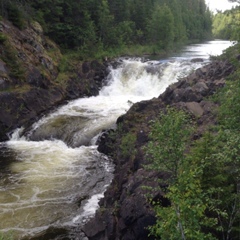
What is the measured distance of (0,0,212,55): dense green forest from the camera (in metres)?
34.8

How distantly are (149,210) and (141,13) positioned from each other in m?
54.6

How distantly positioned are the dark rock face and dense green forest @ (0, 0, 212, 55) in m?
18.4

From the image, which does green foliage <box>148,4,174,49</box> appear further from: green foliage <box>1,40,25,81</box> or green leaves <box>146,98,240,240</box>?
green leaves <box>146,98,240,240</box>

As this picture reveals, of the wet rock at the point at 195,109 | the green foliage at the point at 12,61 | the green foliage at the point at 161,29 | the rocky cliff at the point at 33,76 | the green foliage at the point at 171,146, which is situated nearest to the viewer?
the green foliage at the point at 171,146

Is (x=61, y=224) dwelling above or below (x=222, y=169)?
below

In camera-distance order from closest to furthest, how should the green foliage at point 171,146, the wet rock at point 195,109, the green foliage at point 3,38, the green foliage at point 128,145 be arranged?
the green foliage at point 171,146, the wet rock at point 195,109, the green foliage at point 128,145, the green foliage at point 3,38

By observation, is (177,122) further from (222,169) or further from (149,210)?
(149,210)

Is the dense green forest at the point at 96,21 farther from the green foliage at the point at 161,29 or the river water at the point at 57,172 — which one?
the river water at the point at 57,172

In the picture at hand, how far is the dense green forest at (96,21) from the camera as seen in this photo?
114ft

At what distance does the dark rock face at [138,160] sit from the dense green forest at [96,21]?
18360 millimetres

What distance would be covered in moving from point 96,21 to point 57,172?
33861mm

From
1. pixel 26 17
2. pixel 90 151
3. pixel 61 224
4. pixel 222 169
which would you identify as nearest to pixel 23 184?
pixel 61 224

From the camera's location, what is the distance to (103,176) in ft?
58.2

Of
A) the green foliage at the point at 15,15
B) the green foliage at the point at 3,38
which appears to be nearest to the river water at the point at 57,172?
the green foliage at the point at 3,38
